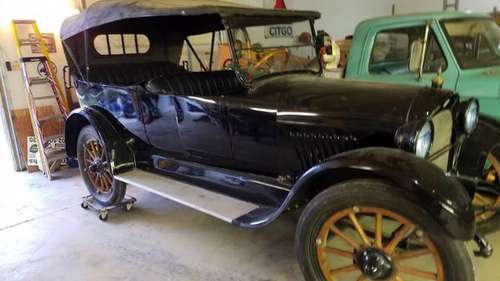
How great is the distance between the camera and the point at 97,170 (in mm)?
3537

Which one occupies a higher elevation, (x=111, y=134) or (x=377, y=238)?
(x=111, y=134)

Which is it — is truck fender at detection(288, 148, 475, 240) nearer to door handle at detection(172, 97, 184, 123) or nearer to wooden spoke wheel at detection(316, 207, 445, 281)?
wooden spoke wheel at detection(316, 207, 445, 281)

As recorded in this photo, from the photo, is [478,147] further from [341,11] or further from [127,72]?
[341,11]

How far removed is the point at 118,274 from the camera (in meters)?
2.51

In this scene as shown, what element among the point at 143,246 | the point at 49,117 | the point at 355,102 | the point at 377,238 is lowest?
the point at 143,246

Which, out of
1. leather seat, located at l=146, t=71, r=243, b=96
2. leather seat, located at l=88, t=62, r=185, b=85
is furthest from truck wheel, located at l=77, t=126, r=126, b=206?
leather seat, located at l=146, t=71, r=243, b=96

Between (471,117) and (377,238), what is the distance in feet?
3.59

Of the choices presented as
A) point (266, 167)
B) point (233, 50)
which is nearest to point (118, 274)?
point (266, 167)

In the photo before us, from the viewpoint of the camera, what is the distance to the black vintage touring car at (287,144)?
69.0 inches

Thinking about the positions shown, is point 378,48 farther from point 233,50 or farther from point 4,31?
point 4,31

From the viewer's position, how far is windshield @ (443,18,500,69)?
3278mm

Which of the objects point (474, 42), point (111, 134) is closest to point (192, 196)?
point (111, 134)

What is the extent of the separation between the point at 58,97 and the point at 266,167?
3.49 m

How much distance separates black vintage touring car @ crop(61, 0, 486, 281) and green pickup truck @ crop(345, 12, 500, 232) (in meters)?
0.41
